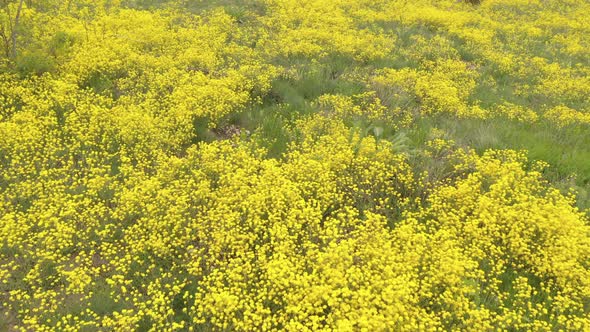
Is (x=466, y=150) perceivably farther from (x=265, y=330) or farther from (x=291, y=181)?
(x=265, y=330)

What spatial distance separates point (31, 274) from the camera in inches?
227

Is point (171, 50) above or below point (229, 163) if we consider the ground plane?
above

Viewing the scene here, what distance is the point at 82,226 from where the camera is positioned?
21.9ft

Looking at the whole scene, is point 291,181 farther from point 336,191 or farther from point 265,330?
point 265,330

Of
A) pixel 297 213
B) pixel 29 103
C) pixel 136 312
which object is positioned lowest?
pixel 136 312

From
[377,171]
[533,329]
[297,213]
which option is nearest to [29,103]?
[297,213]

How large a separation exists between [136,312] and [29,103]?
20.7 feet

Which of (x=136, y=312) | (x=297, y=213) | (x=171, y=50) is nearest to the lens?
(x=136, y=312)

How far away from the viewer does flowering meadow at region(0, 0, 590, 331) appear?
5324 mm

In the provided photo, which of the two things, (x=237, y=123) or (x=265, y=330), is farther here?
(x=237, y=123)

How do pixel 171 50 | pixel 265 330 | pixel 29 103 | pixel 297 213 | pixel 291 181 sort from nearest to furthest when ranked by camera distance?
pixel 265 330 → pixel 297 213 → pixel 291 181 → pixel 29 103 → pixel 171 50

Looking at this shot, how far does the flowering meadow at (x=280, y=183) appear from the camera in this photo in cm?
532

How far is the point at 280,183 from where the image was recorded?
724 cm

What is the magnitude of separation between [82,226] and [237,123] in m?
4.50
